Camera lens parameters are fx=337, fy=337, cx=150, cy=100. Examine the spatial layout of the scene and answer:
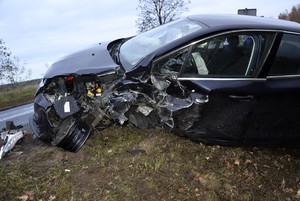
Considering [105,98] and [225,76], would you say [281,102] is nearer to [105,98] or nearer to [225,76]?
[225,76]

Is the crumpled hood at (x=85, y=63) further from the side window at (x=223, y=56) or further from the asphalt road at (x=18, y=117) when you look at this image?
the asphalt road at (x=18, y=117)

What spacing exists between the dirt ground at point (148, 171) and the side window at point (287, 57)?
0.99m

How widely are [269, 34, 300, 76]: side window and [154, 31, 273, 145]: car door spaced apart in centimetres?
16

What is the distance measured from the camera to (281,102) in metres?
3.46

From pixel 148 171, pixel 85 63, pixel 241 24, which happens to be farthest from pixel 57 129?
pixel 241 24

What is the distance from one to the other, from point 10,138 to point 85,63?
1.43m

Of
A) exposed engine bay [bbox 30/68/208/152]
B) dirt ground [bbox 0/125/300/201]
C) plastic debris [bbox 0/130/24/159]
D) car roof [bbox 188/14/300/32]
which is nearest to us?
dirt ground [bbox 0/125/300/201]

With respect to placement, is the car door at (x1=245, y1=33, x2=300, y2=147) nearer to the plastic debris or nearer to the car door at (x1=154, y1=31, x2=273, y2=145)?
the car door at (x1=154, y1=31, x2=273, y2=145)

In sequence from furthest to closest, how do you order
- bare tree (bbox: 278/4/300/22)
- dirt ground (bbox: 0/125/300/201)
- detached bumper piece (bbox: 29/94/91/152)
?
1. bare tree (bbox: 278/4/300/22)
2. detached bumper piece (bbox: 29/94/91/152)
3. dirt ground (bbox: 0/125/300/201)

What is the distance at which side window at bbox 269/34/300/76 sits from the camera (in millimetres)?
3504

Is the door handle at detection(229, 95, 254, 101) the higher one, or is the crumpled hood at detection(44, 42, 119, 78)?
the crumpled hood at detection(44, 42, 119, 78)

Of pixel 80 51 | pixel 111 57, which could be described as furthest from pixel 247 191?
pixel 80 51

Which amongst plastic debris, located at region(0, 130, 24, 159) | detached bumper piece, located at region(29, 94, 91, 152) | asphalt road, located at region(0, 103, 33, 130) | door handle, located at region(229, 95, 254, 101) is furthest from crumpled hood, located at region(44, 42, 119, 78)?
asphalt road, located at region(0, 103, 33, 130)

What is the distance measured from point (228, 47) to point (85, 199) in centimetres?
207
